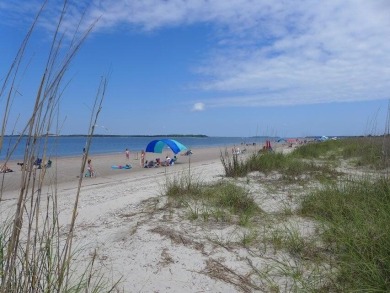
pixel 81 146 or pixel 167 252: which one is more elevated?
pixel 167 252

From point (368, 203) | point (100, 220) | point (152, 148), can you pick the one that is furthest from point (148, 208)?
point (152, 148)

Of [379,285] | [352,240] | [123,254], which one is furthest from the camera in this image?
[123,254]

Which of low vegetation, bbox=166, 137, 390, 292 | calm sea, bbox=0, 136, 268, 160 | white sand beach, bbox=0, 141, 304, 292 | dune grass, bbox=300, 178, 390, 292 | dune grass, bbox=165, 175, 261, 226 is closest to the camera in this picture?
calm sea, bbox=0, 136, 268, 160

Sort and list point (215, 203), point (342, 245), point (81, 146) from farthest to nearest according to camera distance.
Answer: point (81, 146)
point (215, 203)
point (342, 245)

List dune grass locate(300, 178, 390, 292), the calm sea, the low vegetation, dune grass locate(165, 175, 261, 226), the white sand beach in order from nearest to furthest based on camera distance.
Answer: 1. the calm sea
2. dune grass locate(300, 178, 390, 292)
3. the low vegetation
4. the white sand beach
5. dune grass locate(165, 175, 261, 226)

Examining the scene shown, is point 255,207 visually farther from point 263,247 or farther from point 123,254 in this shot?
point 123,254

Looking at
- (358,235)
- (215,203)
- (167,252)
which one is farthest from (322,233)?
(215,203)

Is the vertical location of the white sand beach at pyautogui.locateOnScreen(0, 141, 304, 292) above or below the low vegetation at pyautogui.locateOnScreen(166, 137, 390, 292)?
below

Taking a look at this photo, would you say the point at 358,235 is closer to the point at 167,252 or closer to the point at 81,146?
the point at 167,252

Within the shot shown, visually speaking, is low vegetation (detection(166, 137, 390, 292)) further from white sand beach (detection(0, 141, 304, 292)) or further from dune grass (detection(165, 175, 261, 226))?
white sand beach (detection(0, 141, 304, 292))

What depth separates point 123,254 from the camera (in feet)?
10.3

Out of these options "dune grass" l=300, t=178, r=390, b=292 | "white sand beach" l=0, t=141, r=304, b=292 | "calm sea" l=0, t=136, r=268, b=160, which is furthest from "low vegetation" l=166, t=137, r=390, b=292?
"calm sea" l=0, t=136, r=268, b=160

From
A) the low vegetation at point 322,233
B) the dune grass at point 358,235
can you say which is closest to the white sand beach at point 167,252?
the low vegetation at point 322,233

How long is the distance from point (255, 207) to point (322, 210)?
0.81 metres
